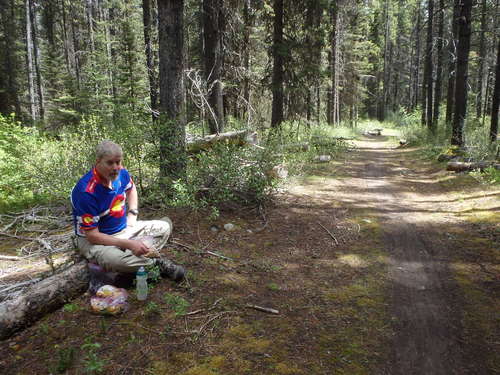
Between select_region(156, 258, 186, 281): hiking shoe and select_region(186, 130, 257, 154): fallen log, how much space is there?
5.14 m

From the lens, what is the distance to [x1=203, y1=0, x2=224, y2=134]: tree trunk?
1120 cm

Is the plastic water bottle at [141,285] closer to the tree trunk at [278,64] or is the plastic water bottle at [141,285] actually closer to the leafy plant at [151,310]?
the leafy plant at [151,310]

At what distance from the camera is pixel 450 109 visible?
1941 centimetres

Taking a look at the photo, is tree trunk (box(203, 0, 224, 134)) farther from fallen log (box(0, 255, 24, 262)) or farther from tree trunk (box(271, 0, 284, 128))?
fallen log (box(0, 255, 24, 262))

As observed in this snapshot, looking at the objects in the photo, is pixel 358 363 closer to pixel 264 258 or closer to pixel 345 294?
pixel 345 294

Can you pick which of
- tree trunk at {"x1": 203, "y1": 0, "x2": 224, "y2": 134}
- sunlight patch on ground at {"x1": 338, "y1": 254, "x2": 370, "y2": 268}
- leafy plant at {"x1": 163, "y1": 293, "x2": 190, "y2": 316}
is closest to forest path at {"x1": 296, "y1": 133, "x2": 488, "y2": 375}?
sunlight patch on ground at {"x1": 338, "y1": 254, "x2": 370, "y2": 268}

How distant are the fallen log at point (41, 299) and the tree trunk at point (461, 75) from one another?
45.4 ft

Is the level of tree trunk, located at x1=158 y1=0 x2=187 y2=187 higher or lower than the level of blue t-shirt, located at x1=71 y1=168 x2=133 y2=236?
higher

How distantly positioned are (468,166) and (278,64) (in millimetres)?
7917

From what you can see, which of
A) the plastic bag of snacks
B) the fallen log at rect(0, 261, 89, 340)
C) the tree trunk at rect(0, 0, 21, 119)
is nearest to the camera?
the fallen log at rect(0, 261, 89, 340)

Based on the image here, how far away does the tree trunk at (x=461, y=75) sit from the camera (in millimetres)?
12771

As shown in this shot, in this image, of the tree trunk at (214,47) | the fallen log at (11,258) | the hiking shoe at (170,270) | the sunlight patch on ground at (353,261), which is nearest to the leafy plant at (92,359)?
the hiking shoe at (170,270)

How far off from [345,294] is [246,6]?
14083mm

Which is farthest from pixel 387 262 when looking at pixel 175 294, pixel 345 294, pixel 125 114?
pixel 125 114
